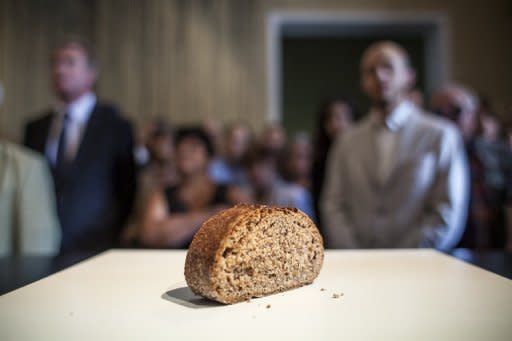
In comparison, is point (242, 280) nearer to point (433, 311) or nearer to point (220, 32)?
point (433, 311)

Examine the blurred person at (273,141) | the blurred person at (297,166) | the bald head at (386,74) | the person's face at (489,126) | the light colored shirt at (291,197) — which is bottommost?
the light colored shirt at (291,197)

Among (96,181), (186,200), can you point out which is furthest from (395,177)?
(96,181)

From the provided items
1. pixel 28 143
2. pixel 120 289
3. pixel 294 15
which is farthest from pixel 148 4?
pixel 120 289

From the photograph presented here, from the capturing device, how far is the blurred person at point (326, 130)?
2830mm

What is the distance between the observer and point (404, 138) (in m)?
2.22

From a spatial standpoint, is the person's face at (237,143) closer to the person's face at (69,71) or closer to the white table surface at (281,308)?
the person's face at (69,71)

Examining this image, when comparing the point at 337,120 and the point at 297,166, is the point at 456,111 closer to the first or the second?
the point at 337,120

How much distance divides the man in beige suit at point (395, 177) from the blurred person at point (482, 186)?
1.37 feet

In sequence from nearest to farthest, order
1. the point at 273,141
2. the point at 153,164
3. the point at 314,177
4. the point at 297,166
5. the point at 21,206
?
the point at 21,206, the point at 314,177, the point at 297,166, the point at 273,141, the point at 153,164

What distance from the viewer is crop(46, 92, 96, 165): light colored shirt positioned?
2654 millimetres

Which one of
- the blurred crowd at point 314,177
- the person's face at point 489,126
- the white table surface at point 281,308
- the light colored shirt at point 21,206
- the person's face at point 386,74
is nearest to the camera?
the white table surface at point 281,308

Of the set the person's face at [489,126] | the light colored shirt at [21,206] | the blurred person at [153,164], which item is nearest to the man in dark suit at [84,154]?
the light colored shirt at [21,206]

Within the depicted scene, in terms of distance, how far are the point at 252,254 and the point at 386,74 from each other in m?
1.35

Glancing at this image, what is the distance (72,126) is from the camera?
→ 8.82 ft
